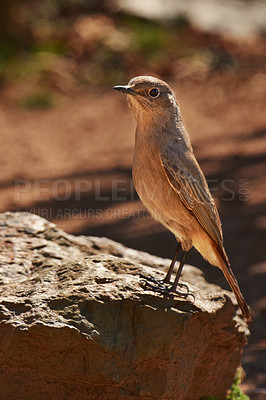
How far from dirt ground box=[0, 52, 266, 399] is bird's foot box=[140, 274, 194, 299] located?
5.44ft

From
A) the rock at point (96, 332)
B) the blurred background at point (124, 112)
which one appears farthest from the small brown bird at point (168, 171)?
the blurred background at point (124, 112)

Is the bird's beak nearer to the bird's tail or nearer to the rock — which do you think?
the rock

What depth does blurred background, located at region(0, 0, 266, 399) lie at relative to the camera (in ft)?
27.6

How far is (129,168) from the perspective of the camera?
9961 mm

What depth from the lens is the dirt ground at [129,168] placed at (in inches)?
309

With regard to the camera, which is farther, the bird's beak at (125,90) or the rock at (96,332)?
the bird's beak at (125,90)

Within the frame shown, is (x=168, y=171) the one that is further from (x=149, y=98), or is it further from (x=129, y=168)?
(x=129, y=168)

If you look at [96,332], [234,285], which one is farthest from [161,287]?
[96,332]

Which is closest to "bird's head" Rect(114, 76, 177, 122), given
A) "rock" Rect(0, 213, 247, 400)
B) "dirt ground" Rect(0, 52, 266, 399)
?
"rock" Rect(0, 213, 247, 400)

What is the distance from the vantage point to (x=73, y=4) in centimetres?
1484

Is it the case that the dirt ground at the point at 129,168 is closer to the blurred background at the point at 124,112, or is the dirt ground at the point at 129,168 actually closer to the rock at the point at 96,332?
the blurred background at the point at 124,112

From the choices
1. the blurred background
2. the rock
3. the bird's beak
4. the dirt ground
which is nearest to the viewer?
the rock

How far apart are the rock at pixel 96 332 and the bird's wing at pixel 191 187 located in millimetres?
562

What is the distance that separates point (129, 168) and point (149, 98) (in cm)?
526
